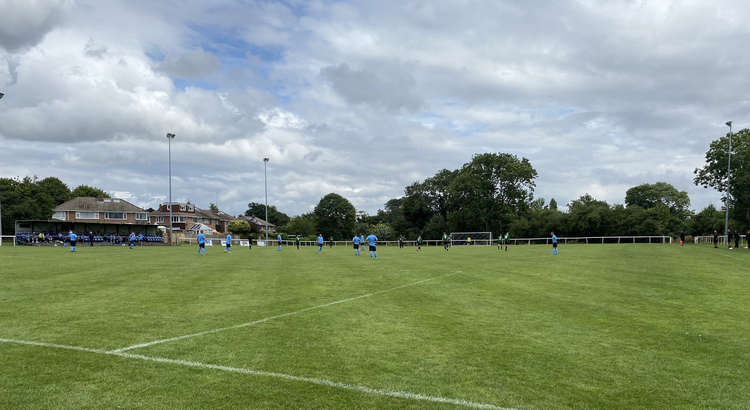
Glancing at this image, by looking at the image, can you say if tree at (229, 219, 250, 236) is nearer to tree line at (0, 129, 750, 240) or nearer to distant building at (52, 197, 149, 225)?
tree line at (0, 129, 750, 240)

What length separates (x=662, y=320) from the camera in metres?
10.5

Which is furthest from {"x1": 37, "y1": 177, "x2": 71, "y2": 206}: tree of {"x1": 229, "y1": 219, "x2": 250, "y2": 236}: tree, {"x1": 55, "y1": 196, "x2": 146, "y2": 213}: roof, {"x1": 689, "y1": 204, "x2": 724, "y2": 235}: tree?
{"x1": 689, "y1": 204, "x2": 724, "y2": 235}: tree

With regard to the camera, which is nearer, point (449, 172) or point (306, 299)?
point (306, 299)

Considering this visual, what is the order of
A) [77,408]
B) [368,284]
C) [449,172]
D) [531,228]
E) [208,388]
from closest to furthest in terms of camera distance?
[77,408], [208,388], [368,284], [531,228], [449,172]

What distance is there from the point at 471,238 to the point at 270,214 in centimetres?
11325

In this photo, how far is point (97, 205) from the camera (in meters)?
92.2

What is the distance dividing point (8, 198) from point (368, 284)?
93465 millimetres

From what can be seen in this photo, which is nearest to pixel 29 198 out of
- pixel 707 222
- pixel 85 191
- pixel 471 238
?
pixel 85 191

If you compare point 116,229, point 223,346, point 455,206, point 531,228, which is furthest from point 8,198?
point 223,346

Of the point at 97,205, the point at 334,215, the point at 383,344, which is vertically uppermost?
the point at 97,205

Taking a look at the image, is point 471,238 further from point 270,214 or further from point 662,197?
point 270,214

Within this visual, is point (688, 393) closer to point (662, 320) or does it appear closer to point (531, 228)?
point (662, 320)

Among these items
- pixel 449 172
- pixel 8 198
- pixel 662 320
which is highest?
pixel 449 172

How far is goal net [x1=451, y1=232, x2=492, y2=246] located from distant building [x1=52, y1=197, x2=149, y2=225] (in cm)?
5815
